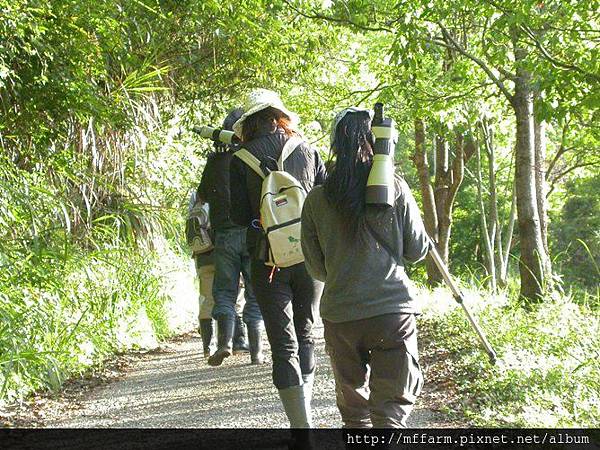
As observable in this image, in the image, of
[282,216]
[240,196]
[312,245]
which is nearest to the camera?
[312,245]

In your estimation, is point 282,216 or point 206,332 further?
point 206,332

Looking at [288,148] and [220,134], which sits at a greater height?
[220,134]

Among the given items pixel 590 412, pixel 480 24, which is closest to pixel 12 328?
pixel 590 412

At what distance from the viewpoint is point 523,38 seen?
25.2 ft

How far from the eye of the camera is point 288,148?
5156mm

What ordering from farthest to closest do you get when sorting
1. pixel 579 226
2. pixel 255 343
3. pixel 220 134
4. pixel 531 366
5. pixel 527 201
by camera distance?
pixel 579 226 < pixel 527 201 < pixel 255 343 < pixel 220 134 < pixel 531 366

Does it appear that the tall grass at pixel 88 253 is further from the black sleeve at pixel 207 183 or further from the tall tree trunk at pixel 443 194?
the tall tree trunk at pixel 443 194

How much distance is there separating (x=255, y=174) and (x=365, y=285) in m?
1.52

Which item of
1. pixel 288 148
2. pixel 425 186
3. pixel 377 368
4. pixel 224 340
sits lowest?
pixel 224 340

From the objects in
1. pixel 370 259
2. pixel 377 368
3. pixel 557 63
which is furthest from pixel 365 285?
pixel 557 63

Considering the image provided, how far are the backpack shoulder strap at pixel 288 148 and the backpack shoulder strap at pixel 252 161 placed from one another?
12 cm

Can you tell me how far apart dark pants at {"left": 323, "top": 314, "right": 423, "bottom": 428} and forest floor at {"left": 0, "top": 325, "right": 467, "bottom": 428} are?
1488 mm

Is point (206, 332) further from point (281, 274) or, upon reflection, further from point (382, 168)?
point (382, 168)

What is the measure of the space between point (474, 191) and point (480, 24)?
79.1 feet
